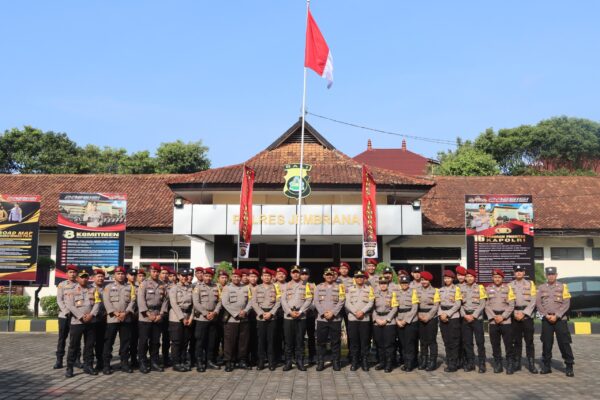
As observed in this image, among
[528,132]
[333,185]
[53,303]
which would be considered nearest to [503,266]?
[333,185]

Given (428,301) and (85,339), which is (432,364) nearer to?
(428,301)

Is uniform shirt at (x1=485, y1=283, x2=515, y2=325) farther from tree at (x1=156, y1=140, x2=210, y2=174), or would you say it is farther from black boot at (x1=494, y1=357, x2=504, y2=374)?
tree at (x1=156, y1=140, x2=210, y2=174)

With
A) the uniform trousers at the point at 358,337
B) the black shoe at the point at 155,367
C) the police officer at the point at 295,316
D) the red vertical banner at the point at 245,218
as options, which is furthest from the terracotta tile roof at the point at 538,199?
the black shoe at the point at 155,367

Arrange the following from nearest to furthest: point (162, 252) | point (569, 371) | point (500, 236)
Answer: point (569, 371) < point (500, 236) < point (162, 252)

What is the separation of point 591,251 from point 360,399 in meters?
18.8

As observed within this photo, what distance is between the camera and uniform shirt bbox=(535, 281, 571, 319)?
30.1 feet

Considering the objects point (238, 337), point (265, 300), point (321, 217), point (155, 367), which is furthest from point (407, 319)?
point (321, 217)

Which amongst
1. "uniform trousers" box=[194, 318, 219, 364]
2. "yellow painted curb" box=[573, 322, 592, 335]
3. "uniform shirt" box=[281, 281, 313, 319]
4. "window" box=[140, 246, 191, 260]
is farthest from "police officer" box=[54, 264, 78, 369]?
"window" box=[140, 246, 191, 260]

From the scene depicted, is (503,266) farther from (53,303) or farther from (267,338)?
(53,303)

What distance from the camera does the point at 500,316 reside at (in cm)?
941

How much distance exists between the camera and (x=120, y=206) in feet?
51.8

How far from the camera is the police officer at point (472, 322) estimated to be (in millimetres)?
9398

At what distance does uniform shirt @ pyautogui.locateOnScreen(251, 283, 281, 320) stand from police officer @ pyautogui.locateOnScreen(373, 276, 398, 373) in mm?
1587

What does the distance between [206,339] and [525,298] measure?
5052 mm
